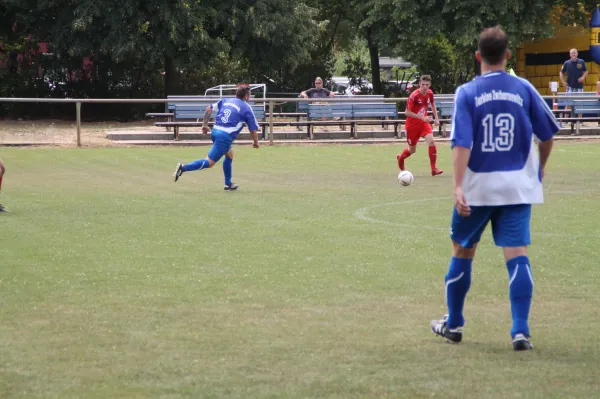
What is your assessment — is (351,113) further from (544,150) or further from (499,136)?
(499,136)

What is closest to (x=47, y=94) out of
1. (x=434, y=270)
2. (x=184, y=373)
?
(x=434, y=270)

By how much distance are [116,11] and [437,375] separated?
29.7 meters

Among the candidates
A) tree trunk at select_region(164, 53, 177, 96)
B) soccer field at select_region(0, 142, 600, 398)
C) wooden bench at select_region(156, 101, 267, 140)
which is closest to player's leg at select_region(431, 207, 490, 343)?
soccer field at select_region(0, 142, 600, 398)

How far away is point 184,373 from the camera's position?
5348 mm

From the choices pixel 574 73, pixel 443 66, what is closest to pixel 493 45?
pixel 574 73

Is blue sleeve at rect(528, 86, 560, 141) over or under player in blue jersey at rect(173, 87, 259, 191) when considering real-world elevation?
over

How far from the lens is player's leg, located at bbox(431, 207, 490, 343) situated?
595 cm

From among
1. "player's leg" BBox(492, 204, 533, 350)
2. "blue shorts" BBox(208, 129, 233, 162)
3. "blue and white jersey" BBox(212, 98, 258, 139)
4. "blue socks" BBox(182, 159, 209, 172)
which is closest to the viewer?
"player's leg" BBox(492, 204, 533, 350)

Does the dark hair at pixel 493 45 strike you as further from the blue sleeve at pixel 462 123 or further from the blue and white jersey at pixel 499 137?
the blue sleeve at pixel 462 123

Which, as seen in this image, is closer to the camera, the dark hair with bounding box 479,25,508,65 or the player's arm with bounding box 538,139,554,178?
the dark hair with bounding box 479,25,508,65

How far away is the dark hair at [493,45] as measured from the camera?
18.8 feet

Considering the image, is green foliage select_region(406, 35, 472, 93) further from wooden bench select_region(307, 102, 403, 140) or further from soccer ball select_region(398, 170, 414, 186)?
soccer ball select_region(398, 170, 414, 186)

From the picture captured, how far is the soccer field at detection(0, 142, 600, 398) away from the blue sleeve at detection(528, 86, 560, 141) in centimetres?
120

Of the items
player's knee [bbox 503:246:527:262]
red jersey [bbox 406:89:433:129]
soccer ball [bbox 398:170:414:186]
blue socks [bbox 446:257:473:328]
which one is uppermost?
red jersey [bbox 406:89:433:129]
